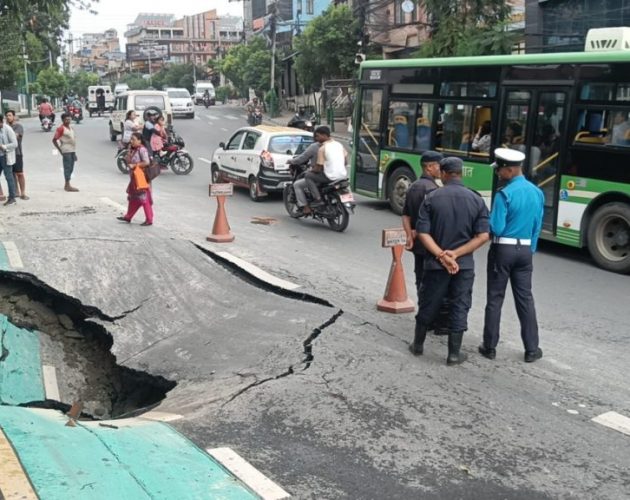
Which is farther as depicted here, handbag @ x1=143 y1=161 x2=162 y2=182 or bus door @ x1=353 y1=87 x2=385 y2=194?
bus door @ x1=353 y1=87 x2=385 y2=194

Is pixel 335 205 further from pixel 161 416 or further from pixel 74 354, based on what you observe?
pixel 161 416

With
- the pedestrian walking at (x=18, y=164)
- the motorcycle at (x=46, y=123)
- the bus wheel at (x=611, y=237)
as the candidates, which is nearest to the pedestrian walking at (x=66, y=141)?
the pedestrian walking at (x=18, y=164)

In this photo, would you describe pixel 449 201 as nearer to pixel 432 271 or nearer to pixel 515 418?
pixel 432 271

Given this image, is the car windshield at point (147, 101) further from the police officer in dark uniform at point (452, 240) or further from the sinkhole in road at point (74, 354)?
the police officer in dark uniform at point (452, 240)

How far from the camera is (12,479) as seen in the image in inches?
137

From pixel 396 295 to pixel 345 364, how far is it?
5.41ft

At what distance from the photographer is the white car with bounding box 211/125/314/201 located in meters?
14.6

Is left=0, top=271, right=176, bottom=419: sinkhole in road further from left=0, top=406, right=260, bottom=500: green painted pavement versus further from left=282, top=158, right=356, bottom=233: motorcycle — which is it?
left=282, top=158, right=356, bottom=233: motorcycle

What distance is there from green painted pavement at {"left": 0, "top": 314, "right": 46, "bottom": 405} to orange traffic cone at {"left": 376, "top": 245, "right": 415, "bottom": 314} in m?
3.36

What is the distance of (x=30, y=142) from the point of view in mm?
28812

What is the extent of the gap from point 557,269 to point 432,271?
A: 4503 millimetres

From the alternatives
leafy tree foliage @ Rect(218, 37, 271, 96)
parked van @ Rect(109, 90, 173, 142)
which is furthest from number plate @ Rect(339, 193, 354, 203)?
leafy tree foliage @ Rect(218, 37, 271, 96)

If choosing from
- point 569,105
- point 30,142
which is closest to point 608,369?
point 569,105

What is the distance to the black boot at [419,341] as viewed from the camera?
19.0 feet
